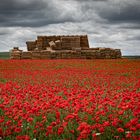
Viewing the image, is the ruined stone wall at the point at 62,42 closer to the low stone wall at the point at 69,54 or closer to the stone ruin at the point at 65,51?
the stone ruin at the point at 65,51

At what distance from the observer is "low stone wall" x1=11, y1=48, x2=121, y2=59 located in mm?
48188

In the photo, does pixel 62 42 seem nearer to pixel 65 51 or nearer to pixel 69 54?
pixel 65 51

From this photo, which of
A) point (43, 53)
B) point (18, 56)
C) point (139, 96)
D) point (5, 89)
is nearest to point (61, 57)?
point (43, 53)

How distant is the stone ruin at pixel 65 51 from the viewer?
4828 cm

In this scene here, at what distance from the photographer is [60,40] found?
188ft

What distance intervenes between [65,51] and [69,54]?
79cm

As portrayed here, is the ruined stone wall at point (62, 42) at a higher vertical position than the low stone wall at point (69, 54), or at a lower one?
higher

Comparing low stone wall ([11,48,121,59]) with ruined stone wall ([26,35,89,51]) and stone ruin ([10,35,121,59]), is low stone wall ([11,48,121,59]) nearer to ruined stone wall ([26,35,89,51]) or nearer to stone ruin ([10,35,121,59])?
stone ruin ([10,35,121,59])

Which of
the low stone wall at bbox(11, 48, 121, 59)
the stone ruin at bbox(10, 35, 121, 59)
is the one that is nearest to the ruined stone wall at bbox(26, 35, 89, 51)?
the stone ruin at bbox(10, 35, 121, 59)

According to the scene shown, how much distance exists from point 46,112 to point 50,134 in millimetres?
1808

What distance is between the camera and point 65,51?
4841 centimetres

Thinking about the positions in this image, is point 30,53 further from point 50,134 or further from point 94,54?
point 50,134

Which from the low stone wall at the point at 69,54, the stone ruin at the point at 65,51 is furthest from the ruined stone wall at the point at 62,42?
the low stone wall at the point at 69,54

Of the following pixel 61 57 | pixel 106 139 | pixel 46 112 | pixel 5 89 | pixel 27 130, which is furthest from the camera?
pixel 61 57
